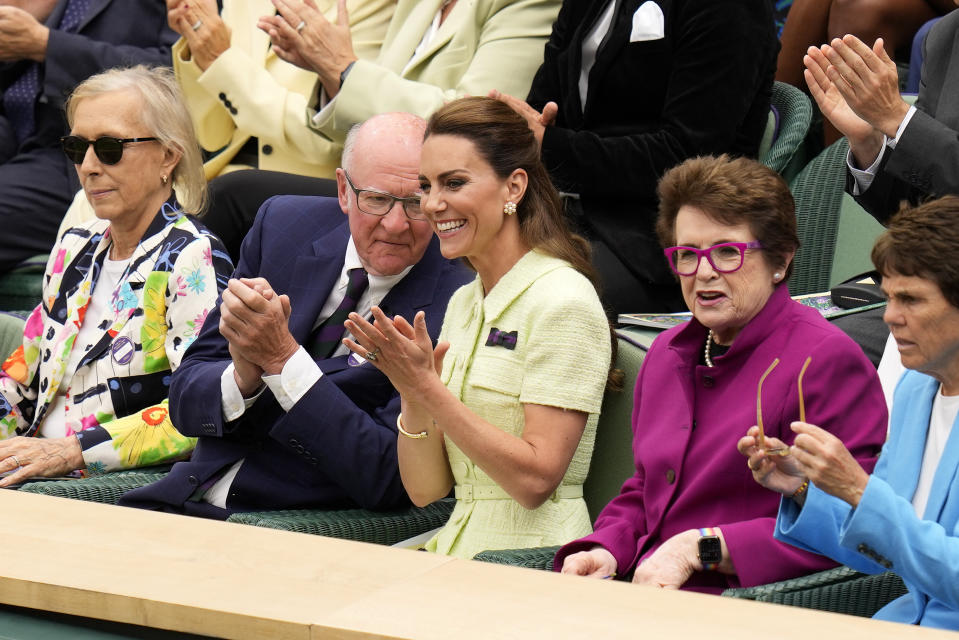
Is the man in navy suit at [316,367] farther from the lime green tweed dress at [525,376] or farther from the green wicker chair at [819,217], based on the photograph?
the green wicker chair at [819,217]

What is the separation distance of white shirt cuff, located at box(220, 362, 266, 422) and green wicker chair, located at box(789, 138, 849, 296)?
6.15ft

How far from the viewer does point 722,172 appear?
2.50 m

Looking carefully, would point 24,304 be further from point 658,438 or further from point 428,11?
point 658,438

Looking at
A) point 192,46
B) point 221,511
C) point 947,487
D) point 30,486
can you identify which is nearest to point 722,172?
point 947,487

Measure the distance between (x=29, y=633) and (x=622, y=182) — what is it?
2294 millimetres

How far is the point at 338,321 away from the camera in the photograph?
124 inches

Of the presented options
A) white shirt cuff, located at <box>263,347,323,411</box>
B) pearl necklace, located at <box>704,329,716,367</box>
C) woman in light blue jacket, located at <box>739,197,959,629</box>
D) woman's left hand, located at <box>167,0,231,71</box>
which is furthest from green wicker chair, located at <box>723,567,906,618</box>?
woman's left hand, located at <box>167,0,231,71</box>

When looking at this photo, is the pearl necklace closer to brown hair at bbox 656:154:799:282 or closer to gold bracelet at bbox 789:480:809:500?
brown hair at bbox 656:154:799:282

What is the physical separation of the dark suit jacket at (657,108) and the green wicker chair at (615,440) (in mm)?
793

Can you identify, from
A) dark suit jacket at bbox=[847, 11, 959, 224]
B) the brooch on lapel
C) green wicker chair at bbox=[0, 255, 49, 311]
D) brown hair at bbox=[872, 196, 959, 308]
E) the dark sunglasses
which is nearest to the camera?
brown hair at bbox=[872, 196, 959, 308]

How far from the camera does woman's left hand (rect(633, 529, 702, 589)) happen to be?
2.35m

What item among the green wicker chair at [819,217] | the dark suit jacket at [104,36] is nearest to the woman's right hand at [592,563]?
the green wicker chair at [819,217]

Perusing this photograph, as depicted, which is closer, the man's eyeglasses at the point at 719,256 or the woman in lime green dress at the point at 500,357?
the man's eyeglasses at the point at 719,256

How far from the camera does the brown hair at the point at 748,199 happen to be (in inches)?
97.6
